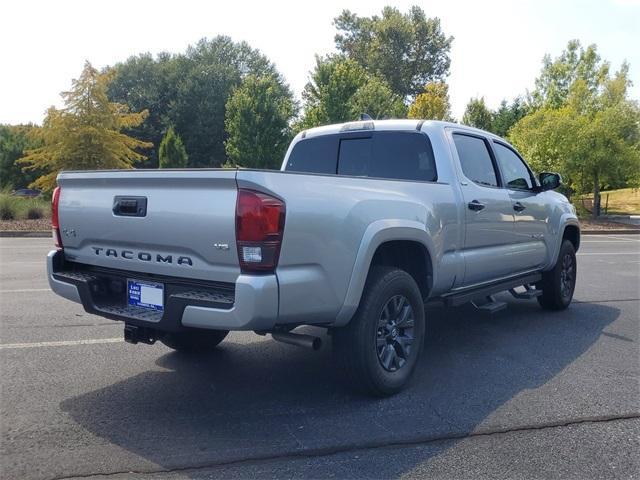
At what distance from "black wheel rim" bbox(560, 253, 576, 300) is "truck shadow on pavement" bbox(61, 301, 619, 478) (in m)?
1.58

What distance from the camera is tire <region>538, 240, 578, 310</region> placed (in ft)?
23.1

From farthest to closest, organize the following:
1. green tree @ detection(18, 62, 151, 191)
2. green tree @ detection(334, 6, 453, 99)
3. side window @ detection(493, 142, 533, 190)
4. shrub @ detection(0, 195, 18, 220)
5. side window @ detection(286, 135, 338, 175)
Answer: green tree @ detection(334, 6, 453, 99)
green tree @ detection(18, 62, 151, 191)
shrub @ detection(0, 195, 18, 220)
side window @ detection(493, 142, 533, 190)
side window @ detection(286, 135, 338, 175)

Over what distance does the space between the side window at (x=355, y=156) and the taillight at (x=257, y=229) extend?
2.19 meters

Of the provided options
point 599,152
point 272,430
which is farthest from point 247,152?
point 272,430

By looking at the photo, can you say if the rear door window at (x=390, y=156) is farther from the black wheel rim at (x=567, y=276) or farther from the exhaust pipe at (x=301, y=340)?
the black wheel rim at (x=567, y=276)

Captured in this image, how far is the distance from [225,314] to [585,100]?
33.1 meters

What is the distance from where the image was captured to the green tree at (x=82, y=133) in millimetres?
21109

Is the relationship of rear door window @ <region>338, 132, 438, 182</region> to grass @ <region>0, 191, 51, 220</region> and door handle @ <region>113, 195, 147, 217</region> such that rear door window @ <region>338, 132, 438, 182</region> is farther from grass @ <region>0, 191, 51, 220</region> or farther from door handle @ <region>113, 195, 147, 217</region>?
grass @ <region>0, 191, 51, 220</region>

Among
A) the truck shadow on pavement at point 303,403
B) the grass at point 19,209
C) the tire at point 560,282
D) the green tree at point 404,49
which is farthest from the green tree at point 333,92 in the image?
the green tree at point 404,49

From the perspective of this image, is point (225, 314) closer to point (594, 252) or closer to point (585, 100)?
point (594, 252)

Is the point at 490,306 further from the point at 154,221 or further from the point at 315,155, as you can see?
the point at 154,221

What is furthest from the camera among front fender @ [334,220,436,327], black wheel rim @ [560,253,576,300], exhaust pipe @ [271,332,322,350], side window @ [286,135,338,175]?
black wheel rim @ [560,253,576,300]

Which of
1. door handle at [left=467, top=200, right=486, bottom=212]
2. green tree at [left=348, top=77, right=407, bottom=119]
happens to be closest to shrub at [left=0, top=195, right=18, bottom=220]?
door handle at [left=467, top=200, right=486, bottom=212]

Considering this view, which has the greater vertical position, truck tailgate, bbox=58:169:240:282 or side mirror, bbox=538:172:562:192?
side mirror, bbox=538:172:562:192
